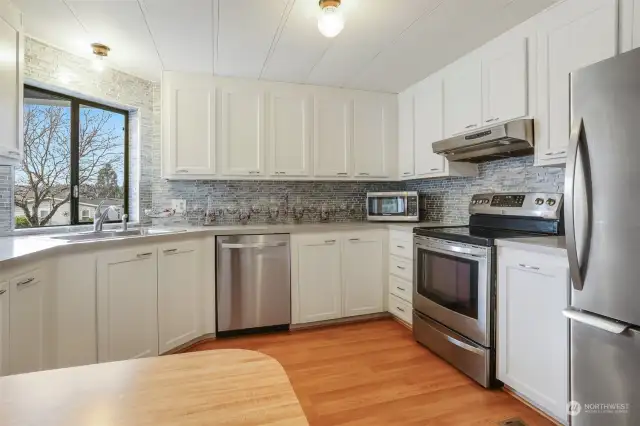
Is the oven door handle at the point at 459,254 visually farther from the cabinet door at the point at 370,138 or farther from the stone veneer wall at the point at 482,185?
the cabinet door at the point at 370,138

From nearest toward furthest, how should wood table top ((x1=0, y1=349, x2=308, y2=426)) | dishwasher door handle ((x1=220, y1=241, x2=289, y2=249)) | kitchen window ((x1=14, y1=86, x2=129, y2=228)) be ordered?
wood table top ((x1=0, y1=349, x2=308, y2=426)) < kitchen window ((x1=14, y1=86, x2=129, y2=228)) < dishwasher door handle ((x1=220, y1=241, x2=289, y2=249))

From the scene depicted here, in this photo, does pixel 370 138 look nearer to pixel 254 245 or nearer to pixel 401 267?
pixel 401 267

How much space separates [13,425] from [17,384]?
0.43 feet

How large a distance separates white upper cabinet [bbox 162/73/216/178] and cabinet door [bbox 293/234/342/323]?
113 cm

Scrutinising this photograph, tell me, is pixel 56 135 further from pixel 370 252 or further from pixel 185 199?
pixel 370 252

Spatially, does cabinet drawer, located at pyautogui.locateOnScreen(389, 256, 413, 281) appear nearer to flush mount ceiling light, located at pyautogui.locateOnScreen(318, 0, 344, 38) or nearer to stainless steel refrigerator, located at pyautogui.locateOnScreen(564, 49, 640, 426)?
stainless steel refrigerator, located at pyautogui.locateOnScreen(564, 49, 640, 426)

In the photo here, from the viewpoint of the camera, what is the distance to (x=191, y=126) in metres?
3.15

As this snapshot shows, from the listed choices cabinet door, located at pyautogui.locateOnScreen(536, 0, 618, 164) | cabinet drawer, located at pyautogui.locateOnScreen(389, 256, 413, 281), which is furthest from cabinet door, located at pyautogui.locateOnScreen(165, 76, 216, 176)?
cabinet door, located at pyautogui.locateOnScreen(536, 0, 618, 164)

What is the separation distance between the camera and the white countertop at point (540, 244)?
1702 millimetres

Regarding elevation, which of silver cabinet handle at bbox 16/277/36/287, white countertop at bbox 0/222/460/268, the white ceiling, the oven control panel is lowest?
silver cabinet handle at bbox 16/277/36/287

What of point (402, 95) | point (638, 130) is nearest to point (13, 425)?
point (638, 130)

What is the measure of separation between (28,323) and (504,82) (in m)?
3.12

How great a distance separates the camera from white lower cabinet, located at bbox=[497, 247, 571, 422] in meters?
→ 1.71

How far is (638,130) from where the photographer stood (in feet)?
4.14
